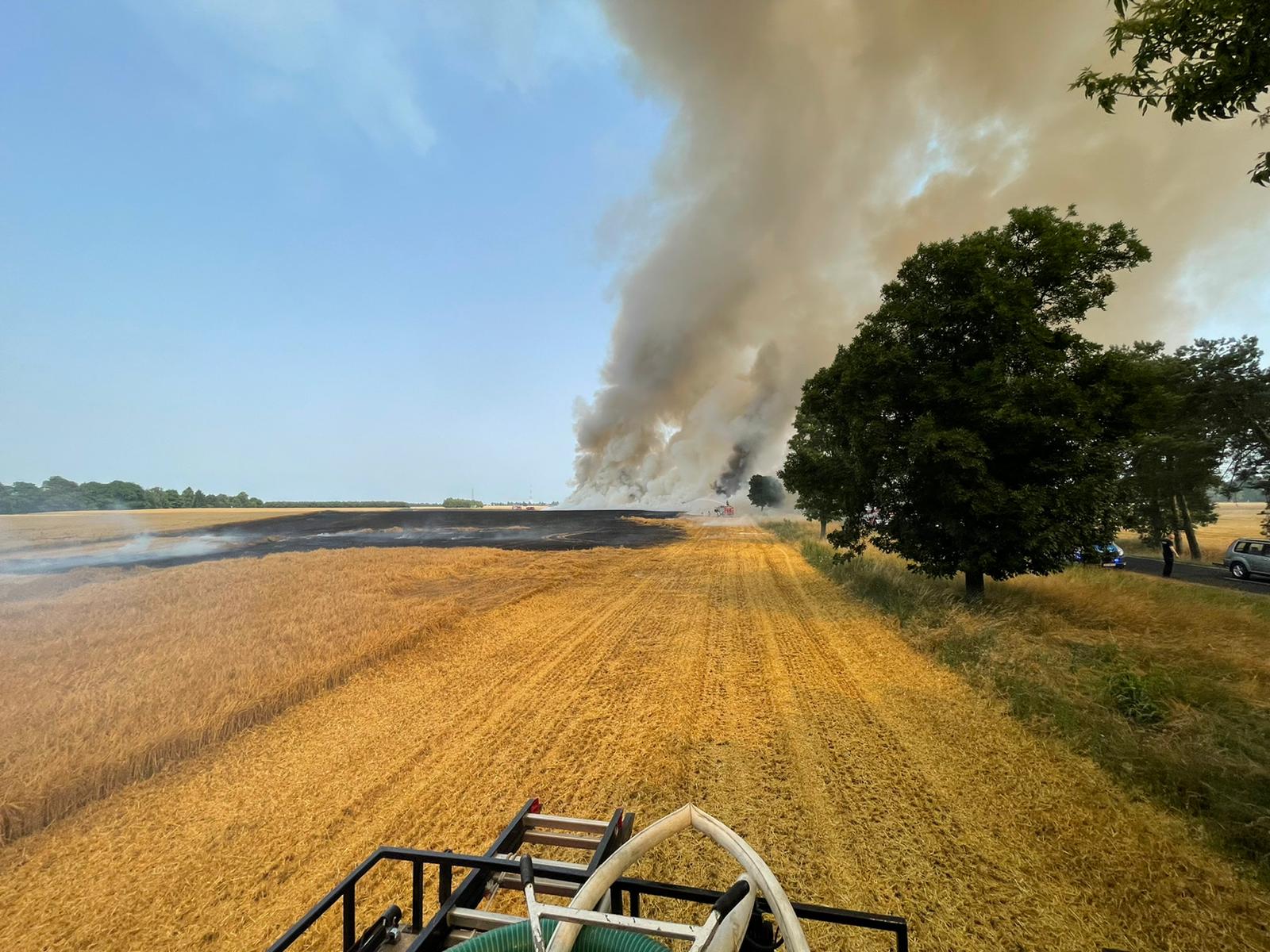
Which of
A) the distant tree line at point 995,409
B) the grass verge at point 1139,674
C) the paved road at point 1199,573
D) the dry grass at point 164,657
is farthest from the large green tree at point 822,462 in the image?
the paved road at point 1199,573

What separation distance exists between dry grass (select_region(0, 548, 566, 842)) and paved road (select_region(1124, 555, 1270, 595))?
27.3m

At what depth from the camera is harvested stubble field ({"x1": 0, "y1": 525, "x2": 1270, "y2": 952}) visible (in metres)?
3.98

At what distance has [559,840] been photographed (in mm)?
3455

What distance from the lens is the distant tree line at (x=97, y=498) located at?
85.6 meters

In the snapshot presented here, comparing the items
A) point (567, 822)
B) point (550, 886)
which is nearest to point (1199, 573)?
point (567, 822)

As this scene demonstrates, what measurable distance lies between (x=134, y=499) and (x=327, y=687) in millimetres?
163960

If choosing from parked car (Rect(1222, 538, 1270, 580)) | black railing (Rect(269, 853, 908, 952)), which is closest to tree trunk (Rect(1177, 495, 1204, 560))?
parked car (Rect(1222, 538, 1270, 580))

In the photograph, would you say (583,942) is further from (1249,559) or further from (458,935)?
(1249,559)

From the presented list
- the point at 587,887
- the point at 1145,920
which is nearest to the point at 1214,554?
the point at 1145,920

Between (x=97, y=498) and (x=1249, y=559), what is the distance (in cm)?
17429

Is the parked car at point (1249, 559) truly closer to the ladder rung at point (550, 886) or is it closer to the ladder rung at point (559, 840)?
the ladder rung at point (559, 840)

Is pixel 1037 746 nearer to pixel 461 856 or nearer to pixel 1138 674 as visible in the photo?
pixel 1138 674

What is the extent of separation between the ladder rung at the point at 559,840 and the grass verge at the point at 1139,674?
5.70m

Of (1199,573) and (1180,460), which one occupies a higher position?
(1180,460)
